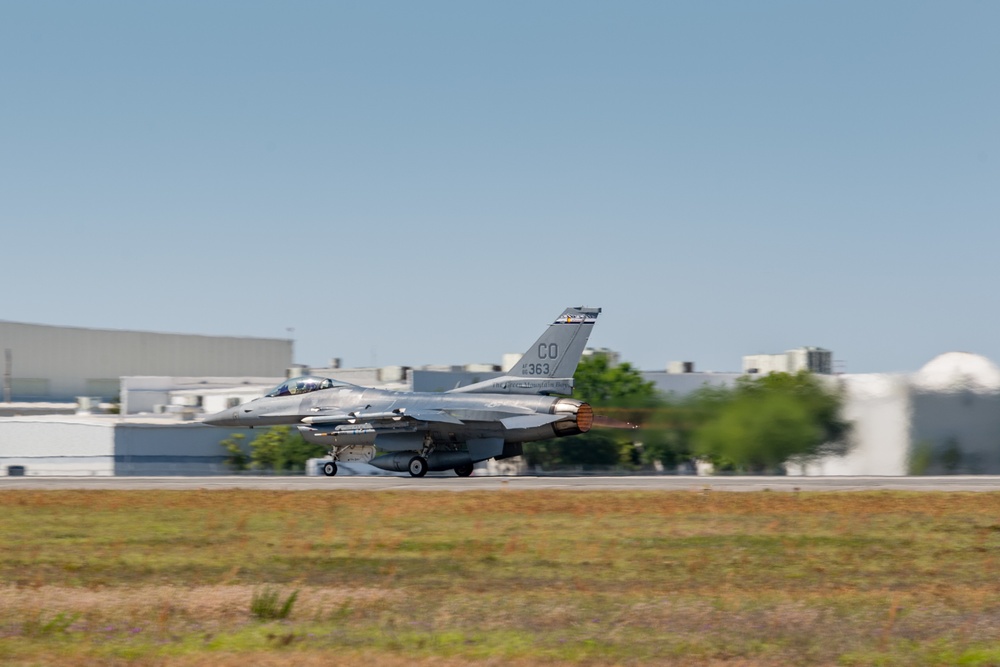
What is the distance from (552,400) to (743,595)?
27.6 metres

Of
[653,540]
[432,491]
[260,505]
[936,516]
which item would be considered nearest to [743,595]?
[653,540]

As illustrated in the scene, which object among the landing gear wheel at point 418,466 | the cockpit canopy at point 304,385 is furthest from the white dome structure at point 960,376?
the cockpit canopy at point 304,385

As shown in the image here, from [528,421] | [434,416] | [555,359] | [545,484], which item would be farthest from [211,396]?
[545,484]

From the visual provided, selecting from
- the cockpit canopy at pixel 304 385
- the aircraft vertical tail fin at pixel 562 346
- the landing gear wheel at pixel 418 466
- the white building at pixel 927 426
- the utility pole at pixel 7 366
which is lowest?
the landing gear wheel at pixel 418 466

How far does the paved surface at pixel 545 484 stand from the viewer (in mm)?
34403

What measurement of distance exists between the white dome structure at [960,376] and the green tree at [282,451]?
3028cm

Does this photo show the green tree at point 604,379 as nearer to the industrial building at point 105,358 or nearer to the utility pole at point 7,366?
the industrial building at point 105,358

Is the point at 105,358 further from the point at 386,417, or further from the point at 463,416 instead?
the point at 463,416

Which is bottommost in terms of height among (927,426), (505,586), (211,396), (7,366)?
(505,586)

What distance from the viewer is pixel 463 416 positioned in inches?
1665

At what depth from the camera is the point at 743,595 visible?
13914 millimetres

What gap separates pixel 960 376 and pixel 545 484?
51.2 feet

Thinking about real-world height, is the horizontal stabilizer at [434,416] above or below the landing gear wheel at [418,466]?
above

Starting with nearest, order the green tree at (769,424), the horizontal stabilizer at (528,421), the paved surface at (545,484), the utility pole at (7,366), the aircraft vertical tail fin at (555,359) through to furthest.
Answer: the paved surface at (545,484)
the horizontal stabilizer at (528,421)
the green tree at (769,424)
the aircraft vertical tail fin at (555,359)
the utility pole at (7,366)
